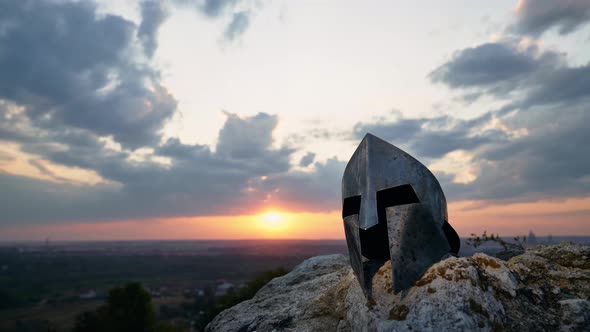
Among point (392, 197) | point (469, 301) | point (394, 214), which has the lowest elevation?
point (469, 301)

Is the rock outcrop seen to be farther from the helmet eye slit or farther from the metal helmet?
the helmet eye slit

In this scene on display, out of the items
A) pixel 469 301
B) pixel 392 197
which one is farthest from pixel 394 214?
pixel 469 301

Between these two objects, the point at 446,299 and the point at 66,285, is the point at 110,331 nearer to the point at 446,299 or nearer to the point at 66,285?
the point at 446,299

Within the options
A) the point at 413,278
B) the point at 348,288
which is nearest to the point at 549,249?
the point at 413,278

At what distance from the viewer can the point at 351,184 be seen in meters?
8.87

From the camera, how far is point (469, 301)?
255 inches

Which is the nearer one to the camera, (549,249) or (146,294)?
(549,249)

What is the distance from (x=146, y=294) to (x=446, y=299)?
38288 mm

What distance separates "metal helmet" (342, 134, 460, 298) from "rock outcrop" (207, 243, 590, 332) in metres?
0.36

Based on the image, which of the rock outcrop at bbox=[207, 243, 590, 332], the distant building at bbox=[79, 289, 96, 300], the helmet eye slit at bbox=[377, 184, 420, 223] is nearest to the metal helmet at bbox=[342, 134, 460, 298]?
the helmet eye slit at bbox=[377, 184, 420, 223]

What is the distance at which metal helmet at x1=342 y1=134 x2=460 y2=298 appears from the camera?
763 centimetres

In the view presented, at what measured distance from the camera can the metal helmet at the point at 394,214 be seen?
763 centimetres

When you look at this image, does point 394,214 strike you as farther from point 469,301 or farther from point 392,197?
point 469,301

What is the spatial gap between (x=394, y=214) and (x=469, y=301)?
209 cm
